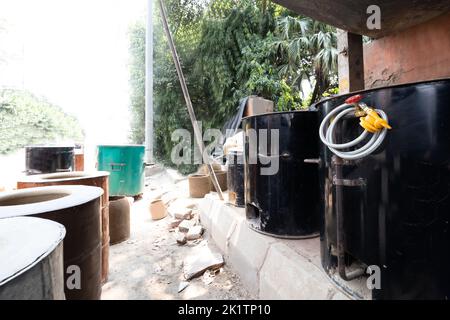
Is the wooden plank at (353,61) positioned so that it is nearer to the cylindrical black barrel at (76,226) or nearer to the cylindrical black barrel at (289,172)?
the cylindrical black barrel at (289,172)

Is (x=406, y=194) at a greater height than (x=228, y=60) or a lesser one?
lesser

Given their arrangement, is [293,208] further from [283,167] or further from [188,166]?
[188,166]

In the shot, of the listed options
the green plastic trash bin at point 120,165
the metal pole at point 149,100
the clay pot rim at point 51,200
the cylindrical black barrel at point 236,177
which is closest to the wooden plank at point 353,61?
the cylindrical black barrel at point 236,177

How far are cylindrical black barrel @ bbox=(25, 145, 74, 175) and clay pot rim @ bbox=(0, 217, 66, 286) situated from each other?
140 inches

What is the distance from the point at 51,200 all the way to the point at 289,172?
194 cm

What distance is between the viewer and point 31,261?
844 mm

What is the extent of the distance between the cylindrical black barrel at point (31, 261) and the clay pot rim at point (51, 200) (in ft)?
1.02

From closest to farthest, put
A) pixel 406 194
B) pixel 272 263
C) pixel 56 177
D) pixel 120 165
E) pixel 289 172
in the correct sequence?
1. pixel 406 194
2. pixel 272 263
3. pixel 289 172
4. pixel 56 177
5. pixel 120 165

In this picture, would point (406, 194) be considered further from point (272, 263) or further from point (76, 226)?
point (76, 226)

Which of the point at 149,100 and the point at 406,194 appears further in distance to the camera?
the point at 149,100

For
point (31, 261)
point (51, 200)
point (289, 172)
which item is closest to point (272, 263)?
point (289, 172)

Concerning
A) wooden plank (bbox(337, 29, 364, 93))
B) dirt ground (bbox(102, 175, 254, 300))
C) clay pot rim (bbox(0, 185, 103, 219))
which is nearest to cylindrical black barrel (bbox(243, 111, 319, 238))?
wooden plank (bbox(337, 29, 364, 93))

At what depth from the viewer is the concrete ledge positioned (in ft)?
5.38

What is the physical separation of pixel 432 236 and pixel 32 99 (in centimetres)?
2149
